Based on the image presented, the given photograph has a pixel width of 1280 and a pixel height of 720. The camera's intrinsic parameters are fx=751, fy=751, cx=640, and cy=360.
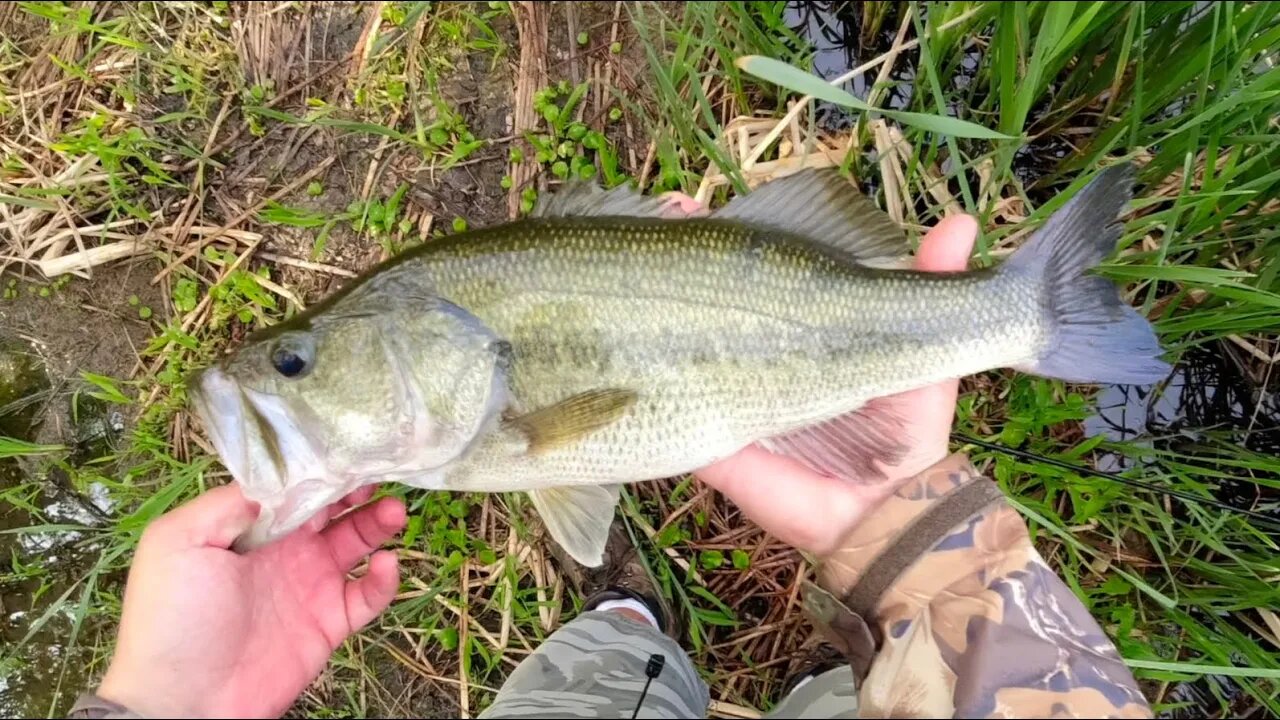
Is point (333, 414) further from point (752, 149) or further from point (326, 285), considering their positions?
point (752, 149)

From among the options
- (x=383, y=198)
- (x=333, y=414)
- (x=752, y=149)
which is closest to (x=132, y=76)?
(x=383, y=198)

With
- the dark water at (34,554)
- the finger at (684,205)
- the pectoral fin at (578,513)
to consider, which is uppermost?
the finger at (684,205)

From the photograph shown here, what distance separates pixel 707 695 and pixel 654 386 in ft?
4.98

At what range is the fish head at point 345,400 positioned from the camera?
2111mm

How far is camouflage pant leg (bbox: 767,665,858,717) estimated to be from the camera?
254 cm

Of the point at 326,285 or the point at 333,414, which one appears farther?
the point at 326,285

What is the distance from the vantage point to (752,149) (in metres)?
3.21

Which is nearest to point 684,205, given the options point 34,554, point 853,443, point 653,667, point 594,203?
point 594,203

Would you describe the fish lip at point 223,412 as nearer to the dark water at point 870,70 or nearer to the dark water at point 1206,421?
the dark water at point 870,70

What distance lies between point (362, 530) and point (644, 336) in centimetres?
124

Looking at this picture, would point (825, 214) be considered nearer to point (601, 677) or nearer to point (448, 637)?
point (601, 677)

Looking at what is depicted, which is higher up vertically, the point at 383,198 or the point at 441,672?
the point at 383,198

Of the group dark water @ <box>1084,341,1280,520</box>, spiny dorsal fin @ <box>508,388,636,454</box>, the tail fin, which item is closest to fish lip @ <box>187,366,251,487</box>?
spiny dorsal fin @ <box>508,388,636,454</box>

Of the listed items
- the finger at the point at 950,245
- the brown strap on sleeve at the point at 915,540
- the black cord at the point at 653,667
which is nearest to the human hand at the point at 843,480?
the finger at the point at 950,245
